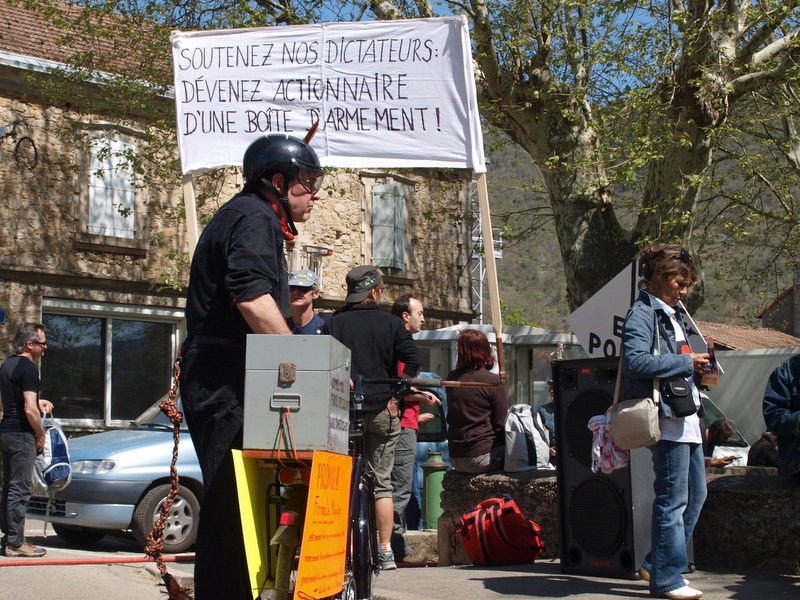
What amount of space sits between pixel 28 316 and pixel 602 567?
1620 centimetres

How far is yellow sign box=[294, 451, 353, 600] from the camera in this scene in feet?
11.7

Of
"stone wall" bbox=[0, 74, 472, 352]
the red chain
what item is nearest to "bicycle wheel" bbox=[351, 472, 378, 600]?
the red chain

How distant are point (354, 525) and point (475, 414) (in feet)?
11.8

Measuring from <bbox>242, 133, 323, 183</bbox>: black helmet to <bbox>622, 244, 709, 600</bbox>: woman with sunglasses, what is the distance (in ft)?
6.89

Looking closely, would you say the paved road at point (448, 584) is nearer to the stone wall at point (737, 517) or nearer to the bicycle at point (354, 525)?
the stone wall at point (737, 517)

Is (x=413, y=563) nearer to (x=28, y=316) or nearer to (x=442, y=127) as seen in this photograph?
(x=442, y=127)

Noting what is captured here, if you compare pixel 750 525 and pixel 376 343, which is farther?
pixel 376 343

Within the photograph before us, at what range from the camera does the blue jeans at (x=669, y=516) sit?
17.3 feet

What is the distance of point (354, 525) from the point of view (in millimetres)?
4445

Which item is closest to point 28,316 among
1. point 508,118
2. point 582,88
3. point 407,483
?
point 508,118

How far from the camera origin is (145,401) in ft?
71.8

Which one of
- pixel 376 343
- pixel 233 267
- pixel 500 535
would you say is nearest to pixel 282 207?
pixel 233 267

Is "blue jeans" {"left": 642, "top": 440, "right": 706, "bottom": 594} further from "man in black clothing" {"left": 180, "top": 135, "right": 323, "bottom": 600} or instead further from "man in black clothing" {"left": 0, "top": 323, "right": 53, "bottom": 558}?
"man in black clothing" {"left": 0, "top": 323, "right": 53, "bottom": 558}

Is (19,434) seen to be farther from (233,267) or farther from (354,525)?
(233,267)
